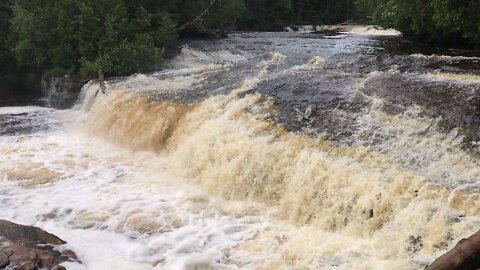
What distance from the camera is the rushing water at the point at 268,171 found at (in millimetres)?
5492

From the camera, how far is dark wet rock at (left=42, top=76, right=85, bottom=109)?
48.2ft

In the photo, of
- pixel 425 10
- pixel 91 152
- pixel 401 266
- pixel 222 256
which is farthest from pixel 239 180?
pixel 425 10

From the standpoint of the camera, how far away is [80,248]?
582cm

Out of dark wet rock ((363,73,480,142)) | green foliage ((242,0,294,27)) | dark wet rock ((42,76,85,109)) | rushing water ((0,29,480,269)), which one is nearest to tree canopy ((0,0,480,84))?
dark wet rock ((42,76,85,109))

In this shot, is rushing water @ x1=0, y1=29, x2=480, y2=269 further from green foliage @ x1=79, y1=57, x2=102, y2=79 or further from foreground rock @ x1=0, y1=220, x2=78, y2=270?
green foliage @ x1=79, y1=57, x2=102, y2=79

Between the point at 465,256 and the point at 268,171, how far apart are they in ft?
12.7

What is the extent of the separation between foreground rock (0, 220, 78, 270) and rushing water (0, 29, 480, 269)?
304 mm

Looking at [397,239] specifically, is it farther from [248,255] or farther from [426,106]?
[426,106]

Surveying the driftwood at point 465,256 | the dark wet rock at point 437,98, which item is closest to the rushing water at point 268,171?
the dark wet rock at point 437,98

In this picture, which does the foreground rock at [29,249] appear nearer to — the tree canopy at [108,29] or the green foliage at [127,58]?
the green foliage at [127,58]

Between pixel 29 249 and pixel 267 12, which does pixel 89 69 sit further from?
pixel 267 12

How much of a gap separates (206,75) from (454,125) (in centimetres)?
770

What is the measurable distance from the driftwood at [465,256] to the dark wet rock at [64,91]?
42.6 feet

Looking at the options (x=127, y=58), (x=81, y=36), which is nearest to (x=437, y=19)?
(x=127, y=58)
